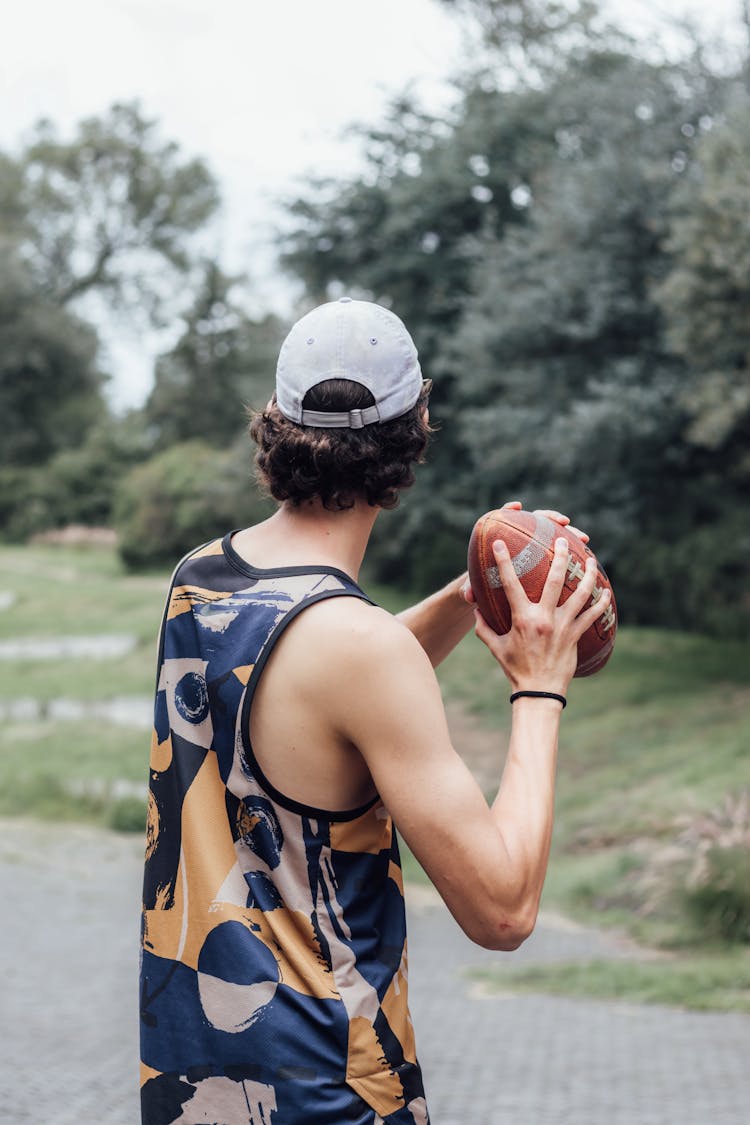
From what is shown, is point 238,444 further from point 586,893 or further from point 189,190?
point 189,190

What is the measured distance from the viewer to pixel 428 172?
20.2m

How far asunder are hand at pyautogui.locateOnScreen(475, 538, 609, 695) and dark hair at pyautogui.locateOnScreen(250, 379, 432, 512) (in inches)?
8.0

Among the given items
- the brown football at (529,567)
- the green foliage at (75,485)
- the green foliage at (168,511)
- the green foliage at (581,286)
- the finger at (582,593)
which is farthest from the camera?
the green foliage at (75,485)

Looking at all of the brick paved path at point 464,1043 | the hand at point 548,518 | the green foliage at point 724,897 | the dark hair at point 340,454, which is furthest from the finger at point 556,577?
the green foliage at point 724,897

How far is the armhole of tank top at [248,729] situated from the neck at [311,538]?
117 mm

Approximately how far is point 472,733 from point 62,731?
5033mm

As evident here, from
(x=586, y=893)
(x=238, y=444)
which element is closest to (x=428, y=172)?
(x=238, y=444)

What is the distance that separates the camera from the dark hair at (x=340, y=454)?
183 cm

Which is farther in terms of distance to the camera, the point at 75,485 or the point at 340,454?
the point at 75,485

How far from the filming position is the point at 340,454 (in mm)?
1834

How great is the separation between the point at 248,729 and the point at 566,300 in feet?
48.0

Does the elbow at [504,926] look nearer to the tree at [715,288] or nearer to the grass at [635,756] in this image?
the grass at [635,756]

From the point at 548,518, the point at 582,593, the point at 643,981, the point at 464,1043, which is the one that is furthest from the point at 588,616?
the point at 643,981

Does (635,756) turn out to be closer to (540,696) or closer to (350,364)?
(540,696)
